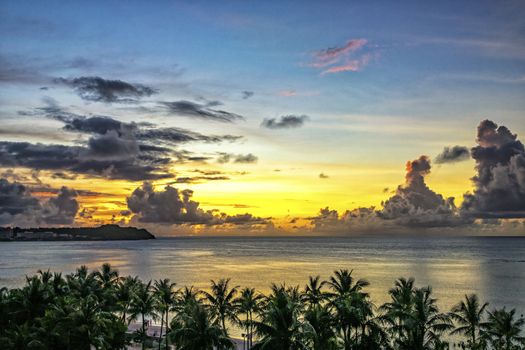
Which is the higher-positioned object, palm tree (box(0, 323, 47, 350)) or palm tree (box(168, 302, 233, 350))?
palm tree (box(168, 302, 233, 350))

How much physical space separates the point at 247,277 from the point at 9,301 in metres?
136

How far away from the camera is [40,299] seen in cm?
6050

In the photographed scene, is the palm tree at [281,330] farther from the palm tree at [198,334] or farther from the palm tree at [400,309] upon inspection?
the palm tree at [400,309]

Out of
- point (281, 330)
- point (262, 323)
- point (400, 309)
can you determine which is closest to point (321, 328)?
point (281, 330)

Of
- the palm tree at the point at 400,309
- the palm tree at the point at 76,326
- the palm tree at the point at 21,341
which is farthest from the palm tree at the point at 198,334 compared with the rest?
the palm tree at the point at 400,309

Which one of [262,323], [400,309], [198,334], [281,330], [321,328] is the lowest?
[321,328]

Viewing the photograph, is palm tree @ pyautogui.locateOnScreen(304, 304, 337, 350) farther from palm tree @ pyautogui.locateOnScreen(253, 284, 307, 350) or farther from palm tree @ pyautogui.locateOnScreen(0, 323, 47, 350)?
palm tree @ pyautogui.locateOnScreen(0, 323, 47, 350)

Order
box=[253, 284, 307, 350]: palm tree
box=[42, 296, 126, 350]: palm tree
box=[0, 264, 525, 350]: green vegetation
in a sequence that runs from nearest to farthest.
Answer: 1. box=[253, 284, 307, 350]: palm tree
2. box=[0, 264, 525, 350]: green vegetation
3. box=[42, 296, 126, 350]: palm tree

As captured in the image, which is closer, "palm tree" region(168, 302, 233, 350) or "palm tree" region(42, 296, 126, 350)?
"palm tree" region(168, 302, 233, 350)

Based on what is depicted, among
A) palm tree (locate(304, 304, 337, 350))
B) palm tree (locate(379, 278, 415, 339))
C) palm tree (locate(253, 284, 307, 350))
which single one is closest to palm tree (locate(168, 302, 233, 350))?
palm tree (locate(253, 284, 307, 350))

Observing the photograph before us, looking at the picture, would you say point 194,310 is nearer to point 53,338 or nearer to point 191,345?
point 191,345

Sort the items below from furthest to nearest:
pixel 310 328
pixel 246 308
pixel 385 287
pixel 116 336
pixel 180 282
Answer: pixel 180 282 < pixel 385 287 < pixel 246 308 < pixel 116 336 < pixel 310 328

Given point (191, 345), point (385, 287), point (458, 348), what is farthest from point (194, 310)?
point (385, 287)

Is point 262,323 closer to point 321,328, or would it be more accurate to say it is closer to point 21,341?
point 321,328
